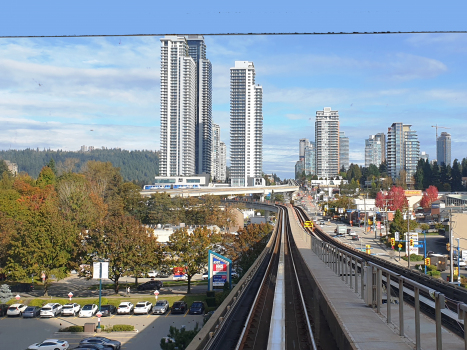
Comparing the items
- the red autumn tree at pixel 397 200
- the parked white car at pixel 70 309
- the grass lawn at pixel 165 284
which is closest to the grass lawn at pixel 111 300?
the parked white car at pixel 70 309

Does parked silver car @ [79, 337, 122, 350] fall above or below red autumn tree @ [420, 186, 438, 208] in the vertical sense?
below

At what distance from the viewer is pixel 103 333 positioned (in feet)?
73.7

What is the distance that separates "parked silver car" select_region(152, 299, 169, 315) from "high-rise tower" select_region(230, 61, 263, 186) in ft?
478

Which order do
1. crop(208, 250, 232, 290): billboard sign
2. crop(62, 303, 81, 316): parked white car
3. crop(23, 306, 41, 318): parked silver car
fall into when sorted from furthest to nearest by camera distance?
crop(208, 250, 232, 290): billboard sign → crop(62, 303, 81, 316): parked white car → crop(23, 306, 41, 318): parked silver car

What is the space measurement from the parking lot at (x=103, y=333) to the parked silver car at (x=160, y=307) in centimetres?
28

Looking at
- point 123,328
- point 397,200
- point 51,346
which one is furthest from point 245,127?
point 51,346

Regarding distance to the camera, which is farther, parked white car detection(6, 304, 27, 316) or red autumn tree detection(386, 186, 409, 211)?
red autumn tree detection(386, 186, 409, 211)

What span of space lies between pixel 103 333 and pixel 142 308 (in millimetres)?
4216

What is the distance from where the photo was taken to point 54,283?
129 ft

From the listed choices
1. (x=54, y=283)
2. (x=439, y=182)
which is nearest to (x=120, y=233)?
(x=54, y=283)

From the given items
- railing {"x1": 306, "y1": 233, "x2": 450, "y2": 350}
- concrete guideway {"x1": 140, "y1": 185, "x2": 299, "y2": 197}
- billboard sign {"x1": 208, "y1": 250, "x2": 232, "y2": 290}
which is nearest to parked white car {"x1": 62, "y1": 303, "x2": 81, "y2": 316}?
billboard sign {"x1": 208, "y1": 250, "x2": 232, "y2": 290}

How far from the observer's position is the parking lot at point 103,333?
67.7 ft

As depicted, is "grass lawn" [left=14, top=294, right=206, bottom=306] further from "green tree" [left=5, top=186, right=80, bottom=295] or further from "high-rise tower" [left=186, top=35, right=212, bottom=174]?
"high-rise tower" [left=186, top=35, right=212, bottom=174]

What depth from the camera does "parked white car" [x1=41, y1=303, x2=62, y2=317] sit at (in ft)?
85.5
